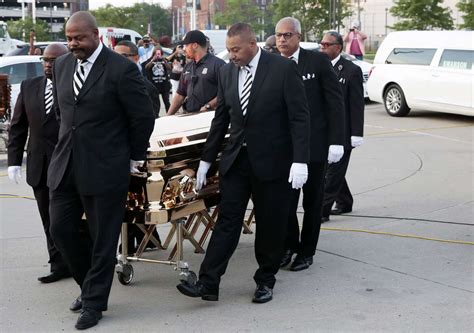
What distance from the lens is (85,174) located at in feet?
16.5

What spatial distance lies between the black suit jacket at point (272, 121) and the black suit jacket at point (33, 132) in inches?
53.9

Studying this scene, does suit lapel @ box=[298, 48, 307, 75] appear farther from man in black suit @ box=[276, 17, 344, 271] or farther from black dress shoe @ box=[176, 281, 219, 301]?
black dress shoe @ box=[176, 281, 219, 301]

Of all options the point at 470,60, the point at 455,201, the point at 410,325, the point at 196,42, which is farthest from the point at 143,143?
the point at 470,60

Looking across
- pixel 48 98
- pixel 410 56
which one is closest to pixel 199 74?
pixel 48 98

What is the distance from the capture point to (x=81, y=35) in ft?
16.3

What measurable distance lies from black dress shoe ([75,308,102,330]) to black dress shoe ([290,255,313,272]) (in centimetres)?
185

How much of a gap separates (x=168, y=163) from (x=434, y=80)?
11983mm

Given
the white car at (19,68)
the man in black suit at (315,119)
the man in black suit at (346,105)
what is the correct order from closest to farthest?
1. the man in black suit at (315,119)
2. the man in black suit at (346,105)
3. the white car at (19,68)

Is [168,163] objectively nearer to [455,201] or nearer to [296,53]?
[296,53]

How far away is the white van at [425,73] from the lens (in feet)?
52.7

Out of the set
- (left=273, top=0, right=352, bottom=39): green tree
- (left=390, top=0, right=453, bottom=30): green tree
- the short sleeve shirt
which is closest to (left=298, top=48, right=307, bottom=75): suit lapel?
the short sleeve shirt

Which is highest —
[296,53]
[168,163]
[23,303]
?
[296,53]

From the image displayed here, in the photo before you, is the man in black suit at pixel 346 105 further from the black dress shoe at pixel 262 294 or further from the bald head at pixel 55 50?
the bald head at pixel 55 50

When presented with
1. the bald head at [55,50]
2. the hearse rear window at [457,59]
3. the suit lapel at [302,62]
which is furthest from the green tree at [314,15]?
the bald head at [55,50]
